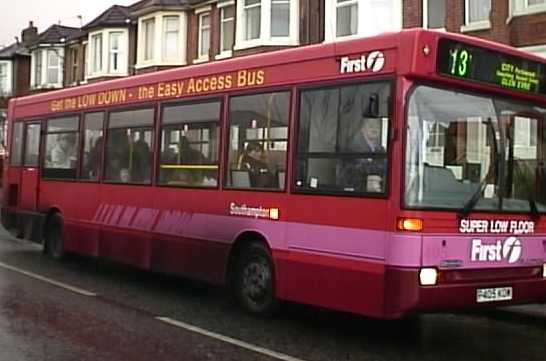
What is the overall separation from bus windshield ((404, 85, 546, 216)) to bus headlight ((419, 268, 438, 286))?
1.94ft

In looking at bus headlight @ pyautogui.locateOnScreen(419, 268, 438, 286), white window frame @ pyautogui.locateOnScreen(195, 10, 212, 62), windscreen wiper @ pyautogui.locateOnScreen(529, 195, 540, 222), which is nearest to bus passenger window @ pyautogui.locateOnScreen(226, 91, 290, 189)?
bus headlight @ pyautogui.locateOnScreen(419, 268, 438, 286)

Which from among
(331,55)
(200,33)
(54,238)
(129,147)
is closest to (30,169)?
(54,238)

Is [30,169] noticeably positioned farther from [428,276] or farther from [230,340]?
[428,276]

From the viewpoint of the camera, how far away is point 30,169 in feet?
48.6

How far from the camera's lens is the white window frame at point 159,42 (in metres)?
32.8

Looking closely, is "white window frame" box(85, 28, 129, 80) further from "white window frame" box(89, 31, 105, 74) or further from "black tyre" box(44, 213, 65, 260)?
"black tyre" box(44, 213, 65, 260)

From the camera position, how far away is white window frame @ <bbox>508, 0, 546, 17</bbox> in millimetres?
16547

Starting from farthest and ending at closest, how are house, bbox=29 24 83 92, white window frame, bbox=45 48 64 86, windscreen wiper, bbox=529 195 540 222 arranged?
white window frame, bbox=45 48 64 86, house, bbox=29 24 83 92, windscreen wiper, bbox=529 195 540 222

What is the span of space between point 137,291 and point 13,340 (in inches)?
134

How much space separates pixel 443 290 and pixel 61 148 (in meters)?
8.31

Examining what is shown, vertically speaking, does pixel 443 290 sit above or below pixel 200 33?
below

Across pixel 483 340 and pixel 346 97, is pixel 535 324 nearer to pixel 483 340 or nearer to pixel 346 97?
pixel 483 340

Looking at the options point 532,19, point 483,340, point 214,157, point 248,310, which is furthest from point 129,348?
point 532,19

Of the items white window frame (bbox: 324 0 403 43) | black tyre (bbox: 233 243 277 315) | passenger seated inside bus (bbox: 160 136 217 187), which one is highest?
white window frame (bbox: 324 0 403 43)
